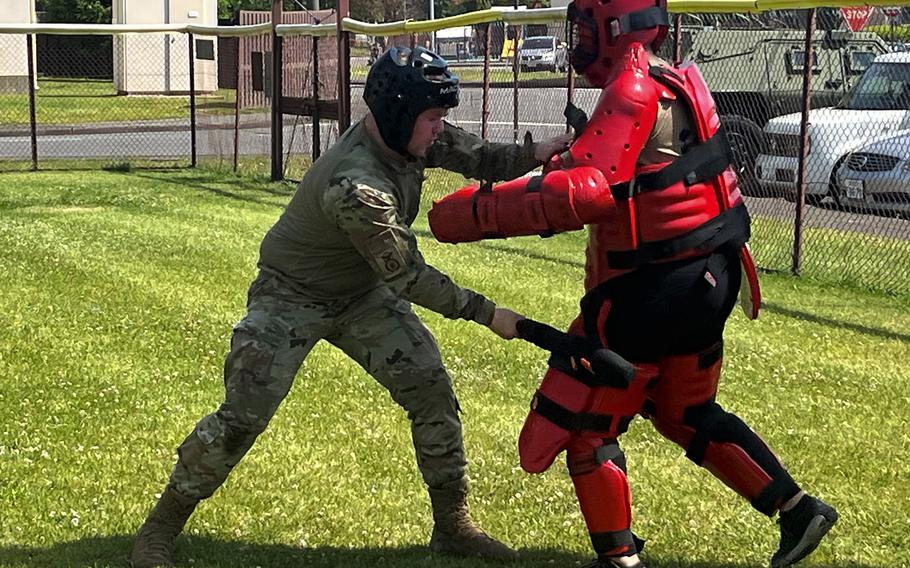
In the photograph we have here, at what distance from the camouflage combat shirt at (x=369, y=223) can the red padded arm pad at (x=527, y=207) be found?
0.15 metres

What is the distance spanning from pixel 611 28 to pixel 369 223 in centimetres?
93

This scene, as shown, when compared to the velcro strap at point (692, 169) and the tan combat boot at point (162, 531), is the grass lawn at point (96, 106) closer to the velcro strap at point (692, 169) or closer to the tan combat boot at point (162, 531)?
the tan combat boot at point (162, 531)

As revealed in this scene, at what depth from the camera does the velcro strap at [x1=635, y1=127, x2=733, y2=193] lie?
4004mm

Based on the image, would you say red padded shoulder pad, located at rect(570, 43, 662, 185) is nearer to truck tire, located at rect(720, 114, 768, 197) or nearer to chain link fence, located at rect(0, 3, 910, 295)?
chain link fence, located at rect(0, 3, 910, 295)

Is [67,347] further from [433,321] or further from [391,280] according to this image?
[391,280]

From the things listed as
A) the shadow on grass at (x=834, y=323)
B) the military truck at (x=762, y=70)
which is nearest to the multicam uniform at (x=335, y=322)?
the shadow on grass at (x=834, y=323)

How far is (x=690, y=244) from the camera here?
407 centimetres

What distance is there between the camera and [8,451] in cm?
584

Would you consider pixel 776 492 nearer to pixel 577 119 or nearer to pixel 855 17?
pixel 577 119

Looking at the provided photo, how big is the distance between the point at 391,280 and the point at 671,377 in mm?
946

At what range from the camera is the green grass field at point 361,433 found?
4953mm

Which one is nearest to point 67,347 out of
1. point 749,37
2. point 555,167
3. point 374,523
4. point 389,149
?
point 374,523

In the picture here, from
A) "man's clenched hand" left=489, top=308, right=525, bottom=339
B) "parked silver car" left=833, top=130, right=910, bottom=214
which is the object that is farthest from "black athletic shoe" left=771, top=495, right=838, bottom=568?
"parked silver car" left=833, top=130, right=910, bottom=214

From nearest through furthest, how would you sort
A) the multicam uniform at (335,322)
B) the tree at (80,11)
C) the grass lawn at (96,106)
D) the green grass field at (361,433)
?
the multicam uniform at (335,322) → the green grass field at (361,433) → the grass lawn at (96,106) → the tree at (80,11)
